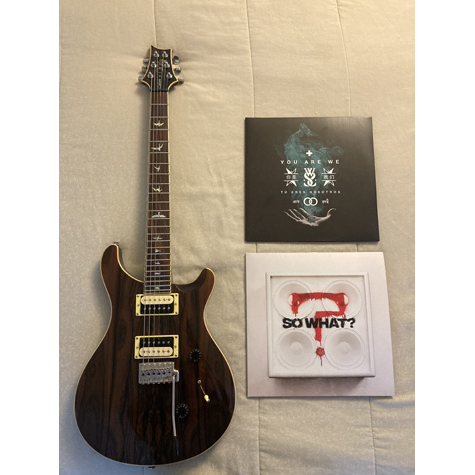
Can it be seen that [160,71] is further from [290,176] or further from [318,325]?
[318,325]

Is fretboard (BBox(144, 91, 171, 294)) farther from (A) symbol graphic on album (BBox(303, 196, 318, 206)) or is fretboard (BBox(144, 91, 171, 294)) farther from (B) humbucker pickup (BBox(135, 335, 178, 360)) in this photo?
(A) symbol graphic on album (BBox(303, 196, 318, 206))

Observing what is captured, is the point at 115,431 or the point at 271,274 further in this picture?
the point at 271,274

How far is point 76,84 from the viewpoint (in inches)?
51.5

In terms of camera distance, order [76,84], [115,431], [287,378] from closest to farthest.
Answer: [115,431]
[287,378]
[76,84]

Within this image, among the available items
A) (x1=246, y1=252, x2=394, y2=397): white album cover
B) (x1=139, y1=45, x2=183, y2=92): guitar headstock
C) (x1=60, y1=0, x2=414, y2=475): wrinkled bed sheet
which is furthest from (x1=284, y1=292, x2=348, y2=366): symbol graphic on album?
(x1=139, y1=45, x2=183, y2=92): guitar headstock

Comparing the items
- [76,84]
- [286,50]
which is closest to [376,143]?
[286,50]

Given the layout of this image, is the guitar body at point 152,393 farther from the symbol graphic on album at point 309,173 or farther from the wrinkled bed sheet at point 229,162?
the symbol graphic on album at point 309,173

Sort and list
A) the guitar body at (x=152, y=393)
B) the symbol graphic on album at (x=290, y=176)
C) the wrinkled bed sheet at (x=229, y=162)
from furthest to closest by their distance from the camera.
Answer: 1. the symbol graphic on album at (x=290, y=176)
2. the wrinkled bed sheet at (x=229, y=162)
3. the guitar body at (x=152, y=393)

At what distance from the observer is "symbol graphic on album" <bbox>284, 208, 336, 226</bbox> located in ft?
4.16

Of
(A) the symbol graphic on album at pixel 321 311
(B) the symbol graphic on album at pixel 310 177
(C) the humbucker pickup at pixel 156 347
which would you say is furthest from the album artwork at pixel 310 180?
(C) the humbucker pickup at pixel 156 347

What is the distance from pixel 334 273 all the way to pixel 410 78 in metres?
0.77

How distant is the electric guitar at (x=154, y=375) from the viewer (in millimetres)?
1072

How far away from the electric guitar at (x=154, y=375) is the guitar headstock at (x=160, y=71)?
543 mm
